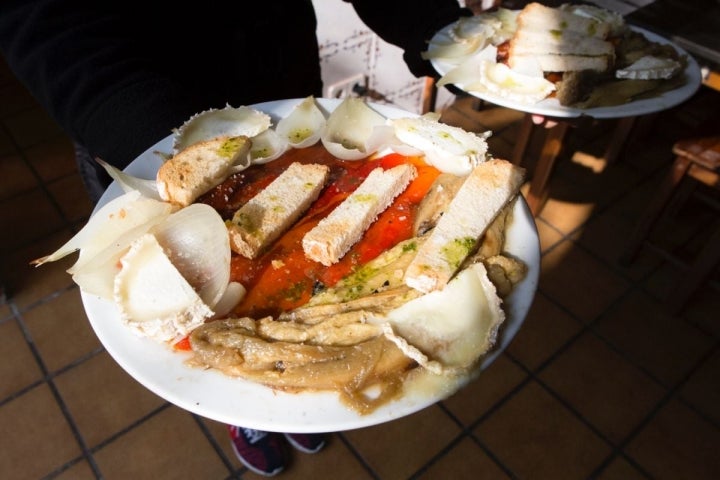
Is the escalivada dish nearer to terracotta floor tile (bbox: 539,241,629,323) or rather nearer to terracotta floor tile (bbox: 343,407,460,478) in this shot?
terracotta floor tile (bbox: 343,407,460,478)

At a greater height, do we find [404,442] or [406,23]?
[406,23]

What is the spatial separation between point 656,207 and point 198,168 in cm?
211

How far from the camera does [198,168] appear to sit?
1.33 m

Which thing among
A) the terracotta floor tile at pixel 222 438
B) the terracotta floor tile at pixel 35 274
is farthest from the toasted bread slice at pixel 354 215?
the terracotta floor tile at pixel 35 274

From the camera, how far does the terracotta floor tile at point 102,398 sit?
6.91 feet

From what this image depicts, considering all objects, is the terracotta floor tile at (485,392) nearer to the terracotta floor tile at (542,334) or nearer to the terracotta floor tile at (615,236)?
the terracotta floor tile at (542,334)

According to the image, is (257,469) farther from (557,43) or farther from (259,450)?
(557,43)

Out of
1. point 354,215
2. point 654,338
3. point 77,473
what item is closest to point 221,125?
point 354,215

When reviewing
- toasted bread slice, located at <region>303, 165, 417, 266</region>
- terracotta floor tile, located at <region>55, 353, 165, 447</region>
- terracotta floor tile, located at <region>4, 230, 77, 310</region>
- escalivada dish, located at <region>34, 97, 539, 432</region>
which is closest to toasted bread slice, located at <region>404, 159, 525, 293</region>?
escalivada dish, located at <region>34, 97, 539, 432</region>

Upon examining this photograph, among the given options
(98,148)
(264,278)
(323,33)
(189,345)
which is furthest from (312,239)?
(323,33)

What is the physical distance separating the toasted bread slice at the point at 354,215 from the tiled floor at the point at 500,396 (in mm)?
1103

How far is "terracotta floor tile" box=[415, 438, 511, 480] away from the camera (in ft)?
6.61

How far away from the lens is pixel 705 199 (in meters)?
2.59

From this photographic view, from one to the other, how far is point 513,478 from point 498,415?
9.5 inches
